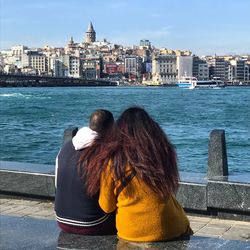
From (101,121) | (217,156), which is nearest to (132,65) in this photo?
(217,156)

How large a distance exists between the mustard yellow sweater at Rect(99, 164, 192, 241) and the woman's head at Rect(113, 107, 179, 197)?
5cm

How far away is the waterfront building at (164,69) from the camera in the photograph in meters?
172

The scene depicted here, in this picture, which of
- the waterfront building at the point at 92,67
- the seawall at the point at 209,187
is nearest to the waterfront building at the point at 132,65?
the waterfront building at the point at 92,67

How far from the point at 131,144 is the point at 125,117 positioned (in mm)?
149

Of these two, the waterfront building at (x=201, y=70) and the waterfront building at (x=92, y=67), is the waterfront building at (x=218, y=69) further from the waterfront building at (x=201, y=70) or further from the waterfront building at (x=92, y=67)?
the waterfront building at (x=92, y=67)

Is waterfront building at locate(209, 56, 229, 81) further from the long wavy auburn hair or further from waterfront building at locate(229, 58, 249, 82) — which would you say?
the long wavy auburn hair

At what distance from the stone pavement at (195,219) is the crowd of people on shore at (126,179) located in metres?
2.12

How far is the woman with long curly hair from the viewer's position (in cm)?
318

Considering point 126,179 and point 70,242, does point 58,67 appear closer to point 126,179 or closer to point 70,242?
point 70,242

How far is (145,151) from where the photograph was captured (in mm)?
3166

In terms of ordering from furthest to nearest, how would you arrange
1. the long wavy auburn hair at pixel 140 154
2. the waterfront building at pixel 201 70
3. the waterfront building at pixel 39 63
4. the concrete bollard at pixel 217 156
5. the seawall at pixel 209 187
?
1. the waterfront building at pixel 39 63
2. the waterfront building at pixel 201 70
3. the concrete bollard at pixel 217 156
4. the seawall at pixel 209 187
5. the long wavy auburn hair at pixel 140 154

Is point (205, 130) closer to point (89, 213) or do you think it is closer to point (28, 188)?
point (28, 188)

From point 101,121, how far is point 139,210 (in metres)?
0.71

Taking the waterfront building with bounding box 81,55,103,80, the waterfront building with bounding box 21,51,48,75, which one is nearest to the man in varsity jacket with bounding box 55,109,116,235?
the waterfront building with bounding box 81,55,103,80
